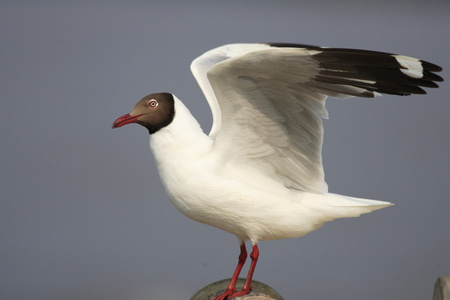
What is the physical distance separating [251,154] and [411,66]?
0.73m

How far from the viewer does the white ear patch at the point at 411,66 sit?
201 centimetres

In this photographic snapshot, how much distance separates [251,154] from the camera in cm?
243

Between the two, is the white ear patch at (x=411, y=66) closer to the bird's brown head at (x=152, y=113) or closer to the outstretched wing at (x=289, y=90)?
the outstretched wing at (x=289, y=90)

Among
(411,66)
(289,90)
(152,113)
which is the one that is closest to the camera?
(411,66)

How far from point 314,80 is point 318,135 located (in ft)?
1.11

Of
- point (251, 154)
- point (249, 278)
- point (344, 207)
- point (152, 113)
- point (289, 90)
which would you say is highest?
point (289, 90)

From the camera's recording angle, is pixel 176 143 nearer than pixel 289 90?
No

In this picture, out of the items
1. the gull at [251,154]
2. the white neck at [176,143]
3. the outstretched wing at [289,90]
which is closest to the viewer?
the outstretched wing at [289,90]

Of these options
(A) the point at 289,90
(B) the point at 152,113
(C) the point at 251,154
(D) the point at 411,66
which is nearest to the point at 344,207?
(C) the point at 251,154

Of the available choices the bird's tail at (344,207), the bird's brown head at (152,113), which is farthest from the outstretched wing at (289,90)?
the bird's brown head at (152,113)

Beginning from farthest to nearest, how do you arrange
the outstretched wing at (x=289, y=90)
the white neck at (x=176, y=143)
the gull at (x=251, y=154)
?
the white neck at (x=176, y=143) → the gull at (x=251, y=154) → the outstretched wing at (x=289, y=90)

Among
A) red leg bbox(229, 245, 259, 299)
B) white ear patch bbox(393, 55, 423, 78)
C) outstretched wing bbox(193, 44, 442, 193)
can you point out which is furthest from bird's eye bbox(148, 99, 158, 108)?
white ear patch bbox(393, 55, 423, 78)

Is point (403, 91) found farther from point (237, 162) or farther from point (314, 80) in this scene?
point (237, 162)

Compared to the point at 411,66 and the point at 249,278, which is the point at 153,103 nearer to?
the point at 249,278
